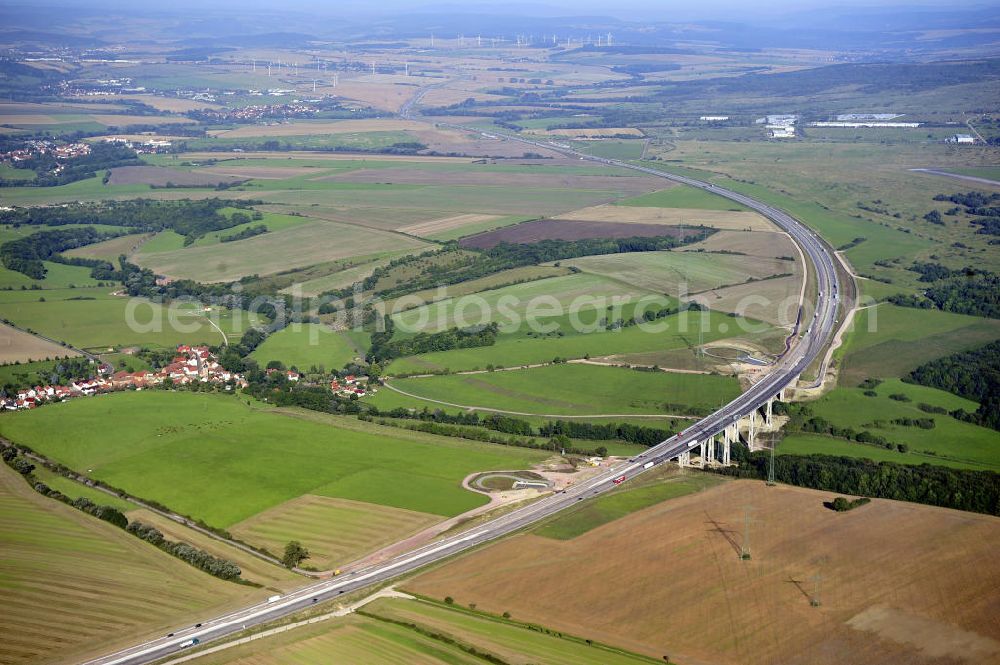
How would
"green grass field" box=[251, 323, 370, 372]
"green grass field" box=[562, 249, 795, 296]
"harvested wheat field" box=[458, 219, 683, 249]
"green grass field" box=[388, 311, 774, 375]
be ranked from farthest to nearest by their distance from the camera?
"harvested wheat field" box=[458, 219, 683, 249]
"green grass field" box=[562, 249, 795, 296]
"green grass field" box=[251, 323, 370, 372]
"green grass field" box=[388, 311, 774, 375]

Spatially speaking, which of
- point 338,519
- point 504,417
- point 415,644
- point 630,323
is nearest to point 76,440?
point 338,519

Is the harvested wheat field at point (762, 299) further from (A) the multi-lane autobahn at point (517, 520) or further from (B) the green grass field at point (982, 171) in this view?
(B) the green grass field at point (982, 171)

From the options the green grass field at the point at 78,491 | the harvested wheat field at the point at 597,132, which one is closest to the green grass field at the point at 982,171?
the harvested wheat field at the point at 597,132

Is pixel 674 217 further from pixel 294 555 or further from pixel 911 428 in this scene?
pixel 294 555

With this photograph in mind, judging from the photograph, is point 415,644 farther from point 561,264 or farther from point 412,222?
point 412,222

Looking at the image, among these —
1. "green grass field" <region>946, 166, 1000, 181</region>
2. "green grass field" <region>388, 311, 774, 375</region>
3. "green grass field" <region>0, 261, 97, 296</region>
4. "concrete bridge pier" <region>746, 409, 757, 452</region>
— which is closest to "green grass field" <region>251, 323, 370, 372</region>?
"green grass field" <region>388, 311, 774, 375</region>

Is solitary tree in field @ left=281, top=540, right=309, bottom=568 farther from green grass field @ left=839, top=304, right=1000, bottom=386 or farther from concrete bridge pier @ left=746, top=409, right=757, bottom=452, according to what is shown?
green grass field @ left=839, top=304, right=1000, bottom=386
